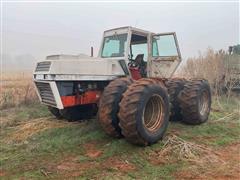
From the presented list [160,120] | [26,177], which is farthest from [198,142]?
[26,177]

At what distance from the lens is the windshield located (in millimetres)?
7004

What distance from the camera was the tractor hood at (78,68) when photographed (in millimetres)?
5595

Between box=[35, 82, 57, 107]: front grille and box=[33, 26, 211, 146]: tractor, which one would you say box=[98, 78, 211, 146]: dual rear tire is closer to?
box=[33, 26, 211, 146]: tractor

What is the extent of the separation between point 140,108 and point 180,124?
8.45 feet

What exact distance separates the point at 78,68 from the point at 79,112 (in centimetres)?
187

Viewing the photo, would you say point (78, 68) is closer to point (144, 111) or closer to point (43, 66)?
point (43, 66)

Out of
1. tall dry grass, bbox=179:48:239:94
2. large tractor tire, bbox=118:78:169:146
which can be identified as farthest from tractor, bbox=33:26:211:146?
tall dry grass, bbox=179:48:239:94

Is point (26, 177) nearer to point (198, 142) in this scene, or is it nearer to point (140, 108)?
point (140, 108)

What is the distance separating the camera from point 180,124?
7715 millimetres

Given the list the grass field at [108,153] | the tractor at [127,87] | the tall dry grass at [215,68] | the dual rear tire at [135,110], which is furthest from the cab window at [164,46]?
the tall dry grass at [215,68]

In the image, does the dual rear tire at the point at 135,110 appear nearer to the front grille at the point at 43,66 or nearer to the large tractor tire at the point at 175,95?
the front grille at the point at 43,66

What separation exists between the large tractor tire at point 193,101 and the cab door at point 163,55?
2.02ft

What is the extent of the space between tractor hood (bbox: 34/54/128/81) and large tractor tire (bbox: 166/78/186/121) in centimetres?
146

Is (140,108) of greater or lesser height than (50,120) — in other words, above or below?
above
